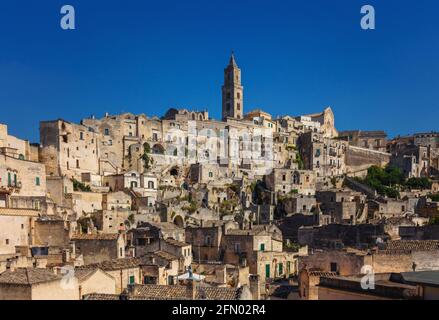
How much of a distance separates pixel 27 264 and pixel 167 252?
386 inches

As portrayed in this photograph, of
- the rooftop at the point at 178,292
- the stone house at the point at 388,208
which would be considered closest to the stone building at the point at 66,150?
the stone house at the point at 388,208

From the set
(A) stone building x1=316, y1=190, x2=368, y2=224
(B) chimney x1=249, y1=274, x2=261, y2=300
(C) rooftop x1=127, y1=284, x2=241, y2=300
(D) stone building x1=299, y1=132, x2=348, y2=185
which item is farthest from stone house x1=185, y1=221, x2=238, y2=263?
(D) stone building x1=299, y1=132, x2=348, y2=185

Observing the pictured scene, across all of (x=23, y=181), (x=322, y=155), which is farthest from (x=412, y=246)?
(x=322, y=155)

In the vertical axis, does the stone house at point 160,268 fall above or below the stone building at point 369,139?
below

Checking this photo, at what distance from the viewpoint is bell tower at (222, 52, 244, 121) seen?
3799 inches

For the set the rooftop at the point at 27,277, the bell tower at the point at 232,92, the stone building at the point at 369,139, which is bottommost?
the rooftop at the point at 27,277

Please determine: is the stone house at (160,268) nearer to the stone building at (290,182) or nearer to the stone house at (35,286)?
the stone house at (35,286)

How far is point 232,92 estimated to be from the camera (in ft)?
319

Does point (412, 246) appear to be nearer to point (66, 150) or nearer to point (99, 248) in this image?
point (99, 248)

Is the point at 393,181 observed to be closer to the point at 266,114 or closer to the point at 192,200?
the point at 266,114

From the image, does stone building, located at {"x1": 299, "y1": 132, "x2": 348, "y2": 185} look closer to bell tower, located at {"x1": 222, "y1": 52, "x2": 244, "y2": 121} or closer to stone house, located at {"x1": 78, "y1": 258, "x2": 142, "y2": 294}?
bell tower, located at {"x1": 222, "y1": 52, "x2": 244, "y2": 121}

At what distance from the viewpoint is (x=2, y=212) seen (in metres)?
29.8

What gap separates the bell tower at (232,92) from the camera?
9650 cm
